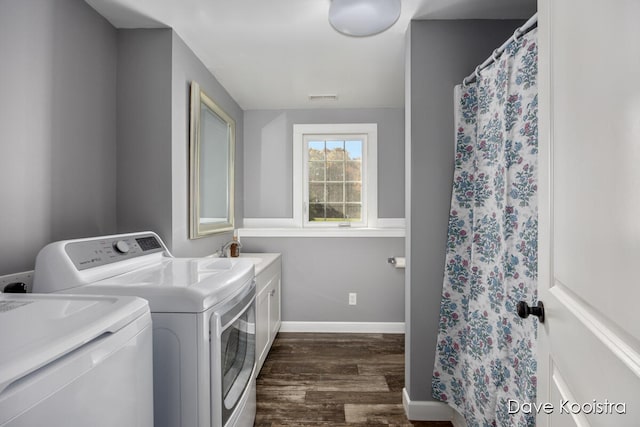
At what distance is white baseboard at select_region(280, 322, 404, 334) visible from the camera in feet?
10.5

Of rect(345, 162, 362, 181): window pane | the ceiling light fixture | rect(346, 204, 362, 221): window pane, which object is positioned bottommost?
rect(346, 204, 362, 221): window pane

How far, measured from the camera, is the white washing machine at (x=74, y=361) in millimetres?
543

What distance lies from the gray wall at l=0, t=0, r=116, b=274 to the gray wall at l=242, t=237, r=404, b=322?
1717 mm

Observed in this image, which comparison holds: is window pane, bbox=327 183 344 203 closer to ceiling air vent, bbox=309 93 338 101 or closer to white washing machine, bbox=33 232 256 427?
ceiling air vent, bbox=309 93 338 101

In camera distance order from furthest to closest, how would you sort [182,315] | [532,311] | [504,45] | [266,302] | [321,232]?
[321,232]
[266,302]
[504,45]
[182,315]
[532,311]

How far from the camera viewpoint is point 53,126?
1.48 m

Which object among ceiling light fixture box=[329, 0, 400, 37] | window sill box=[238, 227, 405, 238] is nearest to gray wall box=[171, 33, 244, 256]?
window sill box=[238, 227, 405, 238]

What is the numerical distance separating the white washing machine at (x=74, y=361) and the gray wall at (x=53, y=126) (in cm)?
52

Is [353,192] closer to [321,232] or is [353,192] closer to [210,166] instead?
[321,232]

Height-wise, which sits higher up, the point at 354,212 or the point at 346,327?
the point at 354,212

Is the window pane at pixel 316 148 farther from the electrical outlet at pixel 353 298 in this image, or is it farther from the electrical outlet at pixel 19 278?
the electrical outlet at pixel 19 278

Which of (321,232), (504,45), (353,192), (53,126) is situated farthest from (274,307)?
(504,45)

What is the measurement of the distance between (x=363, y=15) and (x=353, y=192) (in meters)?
1.93

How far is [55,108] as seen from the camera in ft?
4.90
